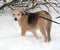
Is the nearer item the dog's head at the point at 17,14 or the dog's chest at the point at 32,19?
the dog's chest at the point at 32,19

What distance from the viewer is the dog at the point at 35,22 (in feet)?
18.6

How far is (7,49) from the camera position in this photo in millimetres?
5059

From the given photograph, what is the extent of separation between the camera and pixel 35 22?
5738 millimetres

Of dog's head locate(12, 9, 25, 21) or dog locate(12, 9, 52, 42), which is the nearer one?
dog locate(12, 9, 52, 42)

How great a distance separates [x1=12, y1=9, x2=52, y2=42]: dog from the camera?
5664 millimetres

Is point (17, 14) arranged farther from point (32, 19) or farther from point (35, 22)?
point (35, 22)

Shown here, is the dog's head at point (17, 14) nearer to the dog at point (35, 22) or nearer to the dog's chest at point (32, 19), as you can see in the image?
the dog at point (35, 22)

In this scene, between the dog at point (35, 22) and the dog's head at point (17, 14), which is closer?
the dog at point (35, 22)

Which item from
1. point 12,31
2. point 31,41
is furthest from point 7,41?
point 12,31

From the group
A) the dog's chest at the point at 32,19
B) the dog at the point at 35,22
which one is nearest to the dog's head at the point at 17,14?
the dog at the point at 35,22

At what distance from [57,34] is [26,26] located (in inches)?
39.7

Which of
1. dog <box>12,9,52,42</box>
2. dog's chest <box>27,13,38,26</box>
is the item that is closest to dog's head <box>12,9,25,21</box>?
dog <box>12,9,52,42</box>

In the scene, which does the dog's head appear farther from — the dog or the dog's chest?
the dog's chest

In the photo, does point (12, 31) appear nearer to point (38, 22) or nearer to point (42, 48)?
point (38, 22)
